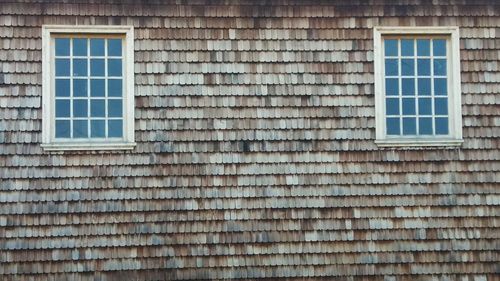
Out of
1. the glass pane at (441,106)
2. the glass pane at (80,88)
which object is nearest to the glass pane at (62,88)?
the glass pane at (80,88)

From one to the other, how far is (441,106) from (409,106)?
43 cm

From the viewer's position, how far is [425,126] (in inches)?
464

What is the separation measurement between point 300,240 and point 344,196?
812mm

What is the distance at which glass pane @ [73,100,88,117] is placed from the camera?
11.5 meters

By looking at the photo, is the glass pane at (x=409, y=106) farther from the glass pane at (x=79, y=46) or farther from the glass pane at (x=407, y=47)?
the glass pane at (x=79, y=46)

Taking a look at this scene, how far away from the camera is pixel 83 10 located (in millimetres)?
11477

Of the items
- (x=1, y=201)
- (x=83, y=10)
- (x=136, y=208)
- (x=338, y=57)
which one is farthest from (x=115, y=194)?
(x=338, y=57)

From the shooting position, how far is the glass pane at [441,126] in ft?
38.7

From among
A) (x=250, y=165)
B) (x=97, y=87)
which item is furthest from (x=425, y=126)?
(x=97, y=87)

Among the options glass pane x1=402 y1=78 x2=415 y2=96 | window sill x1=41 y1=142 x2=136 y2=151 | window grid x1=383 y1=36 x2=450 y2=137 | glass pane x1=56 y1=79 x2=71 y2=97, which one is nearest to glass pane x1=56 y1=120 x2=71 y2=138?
window sill x1=41 y1=142 x2=136 y2=151

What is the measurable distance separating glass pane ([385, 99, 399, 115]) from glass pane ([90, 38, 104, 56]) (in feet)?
12.6

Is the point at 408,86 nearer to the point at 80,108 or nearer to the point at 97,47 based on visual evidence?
the point at 97,47

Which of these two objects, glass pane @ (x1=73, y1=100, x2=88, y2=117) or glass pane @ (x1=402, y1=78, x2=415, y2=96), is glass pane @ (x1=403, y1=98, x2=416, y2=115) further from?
glass pane @ (x1=73, y1=100, x2=88, y2=117)

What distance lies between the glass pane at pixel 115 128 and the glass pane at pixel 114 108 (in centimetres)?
9
